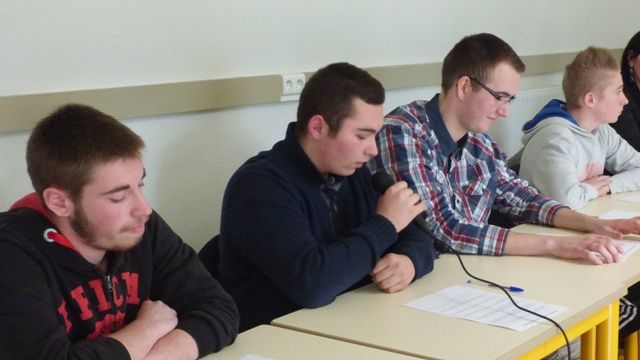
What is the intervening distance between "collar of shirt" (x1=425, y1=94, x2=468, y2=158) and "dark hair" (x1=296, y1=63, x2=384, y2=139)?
1.48 ft

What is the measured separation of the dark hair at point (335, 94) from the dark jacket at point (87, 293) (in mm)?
569

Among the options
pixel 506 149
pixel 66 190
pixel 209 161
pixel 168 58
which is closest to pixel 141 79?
pixel 168 58

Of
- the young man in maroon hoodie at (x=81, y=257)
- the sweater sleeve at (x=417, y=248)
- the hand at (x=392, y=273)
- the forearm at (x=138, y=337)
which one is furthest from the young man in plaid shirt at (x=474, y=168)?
the forearm at (x=138, y=337)

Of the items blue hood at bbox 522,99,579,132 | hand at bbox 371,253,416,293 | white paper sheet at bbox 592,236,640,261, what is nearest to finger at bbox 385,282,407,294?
hand at bbox 371,253,416,293

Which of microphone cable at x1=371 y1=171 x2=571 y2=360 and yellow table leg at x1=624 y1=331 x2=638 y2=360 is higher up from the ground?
microphone cable at x1=371 y1=171 x2=571 y2=360

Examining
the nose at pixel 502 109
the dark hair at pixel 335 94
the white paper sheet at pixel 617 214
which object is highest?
the dark hair at pixel 335 94

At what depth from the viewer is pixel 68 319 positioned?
69.5 inches

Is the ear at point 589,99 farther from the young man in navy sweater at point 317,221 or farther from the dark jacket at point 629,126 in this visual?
the young man in navy sweater at point 317,221

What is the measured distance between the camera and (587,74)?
3.55 m

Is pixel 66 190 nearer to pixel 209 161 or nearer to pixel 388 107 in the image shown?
pixel 209 161

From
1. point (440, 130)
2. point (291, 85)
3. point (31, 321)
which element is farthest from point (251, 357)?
point (291, 85)

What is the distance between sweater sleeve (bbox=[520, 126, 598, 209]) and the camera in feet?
10.7

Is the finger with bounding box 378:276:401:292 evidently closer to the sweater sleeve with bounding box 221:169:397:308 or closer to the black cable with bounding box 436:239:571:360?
the sweater sleeve with bounding box 221:169:397:308

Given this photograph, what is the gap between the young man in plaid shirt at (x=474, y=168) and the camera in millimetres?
2613
